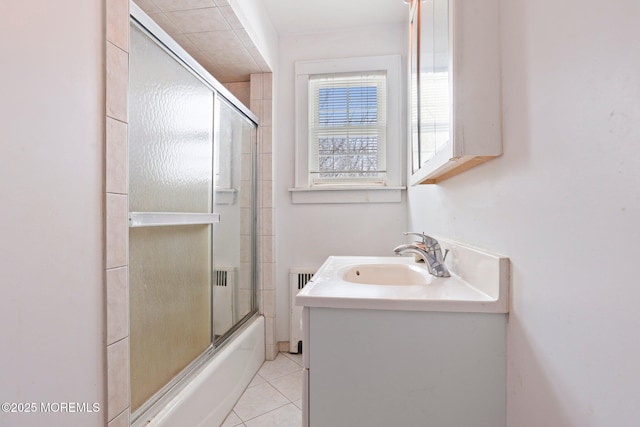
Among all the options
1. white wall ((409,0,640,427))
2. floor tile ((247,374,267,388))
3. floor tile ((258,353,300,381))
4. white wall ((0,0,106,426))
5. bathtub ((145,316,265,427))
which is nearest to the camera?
white wall ((409,0,640,427))

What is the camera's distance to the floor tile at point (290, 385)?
1735 millimetres

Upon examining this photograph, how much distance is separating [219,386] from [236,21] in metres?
1.79

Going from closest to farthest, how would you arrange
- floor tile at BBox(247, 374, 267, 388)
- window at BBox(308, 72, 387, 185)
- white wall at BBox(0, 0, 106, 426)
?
white wall at BBox(0, 0, 106, 426) < floor tile at BBox(247, 374, 267, 388) < window at BBox(308, 72, 387, 185)

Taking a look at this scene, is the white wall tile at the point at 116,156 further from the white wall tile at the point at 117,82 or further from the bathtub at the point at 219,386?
the bathtub at the point at 219,386

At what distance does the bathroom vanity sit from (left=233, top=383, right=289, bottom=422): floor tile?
3.34 ft

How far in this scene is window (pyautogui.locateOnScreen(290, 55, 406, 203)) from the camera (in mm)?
2229

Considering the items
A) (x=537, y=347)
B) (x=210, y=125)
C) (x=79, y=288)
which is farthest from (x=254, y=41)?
(x=537, y=347)

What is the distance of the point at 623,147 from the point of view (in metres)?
0.39

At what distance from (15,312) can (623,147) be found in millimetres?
1036

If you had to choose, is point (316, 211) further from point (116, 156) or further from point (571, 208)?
point (571, 208)

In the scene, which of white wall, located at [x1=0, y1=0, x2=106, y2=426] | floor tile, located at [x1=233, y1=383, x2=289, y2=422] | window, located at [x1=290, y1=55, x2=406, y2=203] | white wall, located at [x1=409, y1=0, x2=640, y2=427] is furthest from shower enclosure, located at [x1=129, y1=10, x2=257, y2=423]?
white wall, located at [x1=409, y1=0, x2=640, y2=427]

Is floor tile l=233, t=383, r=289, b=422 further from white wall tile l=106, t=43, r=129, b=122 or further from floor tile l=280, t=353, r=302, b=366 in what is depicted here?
white wall tile l=106, t=43, r=129, b=122

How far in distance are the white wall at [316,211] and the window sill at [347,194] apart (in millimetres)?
40

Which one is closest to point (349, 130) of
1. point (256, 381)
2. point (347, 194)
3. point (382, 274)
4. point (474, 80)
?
point (347, 194)
